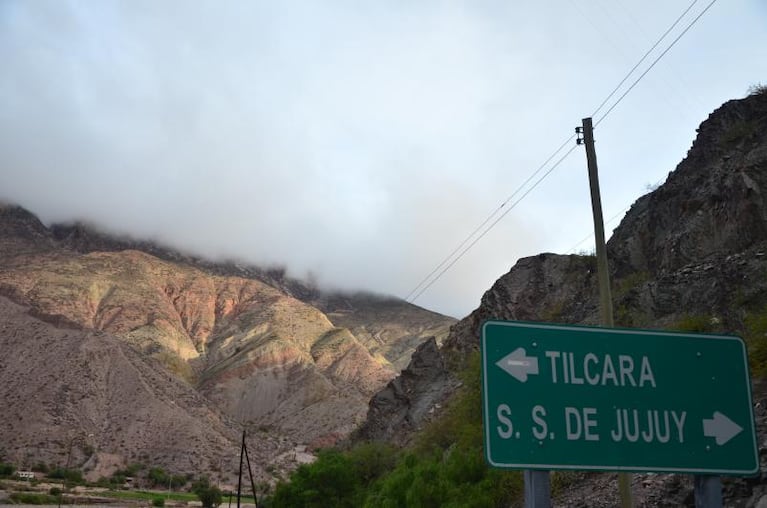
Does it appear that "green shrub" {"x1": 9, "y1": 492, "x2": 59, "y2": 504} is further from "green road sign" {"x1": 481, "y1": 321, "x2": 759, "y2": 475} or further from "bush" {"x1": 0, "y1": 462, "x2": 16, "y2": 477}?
"green road sign" {"x1": 481, "y1": 321, "x2": 759, "y2": 475}

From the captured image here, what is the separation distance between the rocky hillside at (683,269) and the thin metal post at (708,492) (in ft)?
22.5

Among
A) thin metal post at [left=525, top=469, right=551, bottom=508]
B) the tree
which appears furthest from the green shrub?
thin metal post at [left=525, top=469, right=551, bottom=508]

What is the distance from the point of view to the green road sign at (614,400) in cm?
403

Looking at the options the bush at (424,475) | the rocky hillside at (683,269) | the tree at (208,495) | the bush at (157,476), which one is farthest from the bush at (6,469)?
the rocky hillside at (683,269)

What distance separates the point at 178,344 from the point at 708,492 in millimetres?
144407

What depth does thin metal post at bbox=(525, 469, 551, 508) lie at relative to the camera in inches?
152

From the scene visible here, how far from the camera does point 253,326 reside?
149 meters

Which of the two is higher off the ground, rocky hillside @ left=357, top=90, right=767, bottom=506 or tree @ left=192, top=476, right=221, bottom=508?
rocky hillside @ left=357, top=90, right=767, bottom=506

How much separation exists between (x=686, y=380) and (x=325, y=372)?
435 feet

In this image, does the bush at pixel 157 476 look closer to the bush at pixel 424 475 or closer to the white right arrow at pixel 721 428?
the bush at pixel 424 475

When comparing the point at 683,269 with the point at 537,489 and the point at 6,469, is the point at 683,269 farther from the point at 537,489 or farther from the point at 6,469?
the point at 6,469

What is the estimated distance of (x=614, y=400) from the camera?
13.9 feet

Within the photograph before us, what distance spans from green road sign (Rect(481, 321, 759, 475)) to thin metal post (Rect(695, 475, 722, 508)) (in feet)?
0.24

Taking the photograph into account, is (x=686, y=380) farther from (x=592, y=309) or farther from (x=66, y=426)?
(x=66, y=426)
